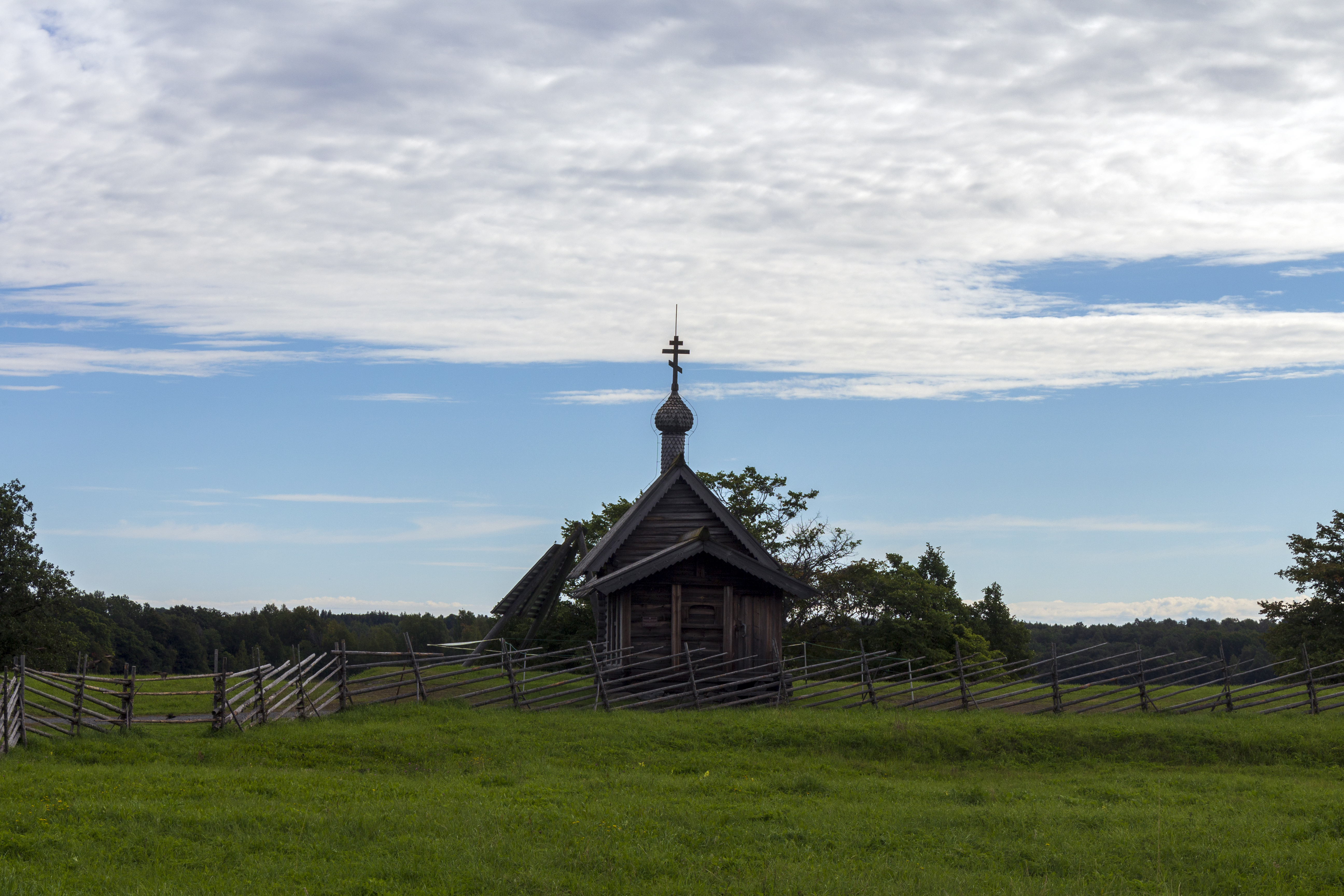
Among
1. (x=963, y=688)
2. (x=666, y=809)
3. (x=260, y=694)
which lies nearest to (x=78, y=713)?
(x=260, y=694)

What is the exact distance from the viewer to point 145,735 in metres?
19.2

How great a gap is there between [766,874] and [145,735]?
42.9ft

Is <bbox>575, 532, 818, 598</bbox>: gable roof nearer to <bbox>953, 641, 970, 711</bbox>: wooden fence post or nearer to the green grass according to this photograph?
<bbox>953, 641, 970, 711</bbox>: wooden fence post

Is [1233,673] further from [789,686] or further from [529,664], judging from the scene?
[529,664]

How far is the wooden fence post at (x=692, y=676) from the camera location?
2502 cm

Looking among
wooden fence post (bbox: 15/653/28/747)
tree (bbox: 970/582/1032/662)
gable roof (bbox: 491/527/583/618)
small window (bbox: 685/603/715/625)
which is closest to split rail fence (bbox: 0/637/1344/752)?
small window (bbox: 685/603/715/625)

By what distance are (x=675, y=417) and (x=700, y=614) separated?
7294 millimetres

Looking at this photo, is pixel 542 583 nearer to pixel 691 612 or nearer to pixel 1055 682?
pixel 691 612

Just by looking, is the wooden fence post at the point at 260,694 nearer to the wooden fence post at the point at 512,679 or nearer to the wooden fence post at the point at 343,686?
the wooden fence post at the point at 343,686

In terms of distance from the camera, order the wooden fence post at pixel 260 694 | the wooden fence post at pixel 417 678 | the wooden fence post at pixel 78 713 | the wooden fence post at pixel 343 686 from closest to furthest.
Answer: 1. the wooden fence post at pixel 78 713
2. the wooden fence post at pixel 260 694
3. the wooden fence post at pixel 343 686
4. the wooden fence post at pixel 417 678

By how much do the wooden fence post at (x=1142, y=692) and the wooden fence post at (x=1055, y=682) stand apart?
180 centimetres

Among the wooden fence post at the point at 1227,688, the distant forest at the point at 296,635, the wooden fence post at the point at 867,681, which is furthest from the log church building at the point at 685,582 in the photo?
the distant forest at the point at 296,635

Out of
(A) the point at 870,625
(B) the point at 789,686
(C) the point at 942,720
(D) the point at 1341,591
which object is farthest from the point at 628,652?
(D) the point at 1341,591

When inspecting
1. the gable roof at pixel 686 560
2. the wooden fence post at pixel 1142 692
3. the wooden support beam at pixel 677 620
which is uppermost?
the gable roof at pixel 686 560
